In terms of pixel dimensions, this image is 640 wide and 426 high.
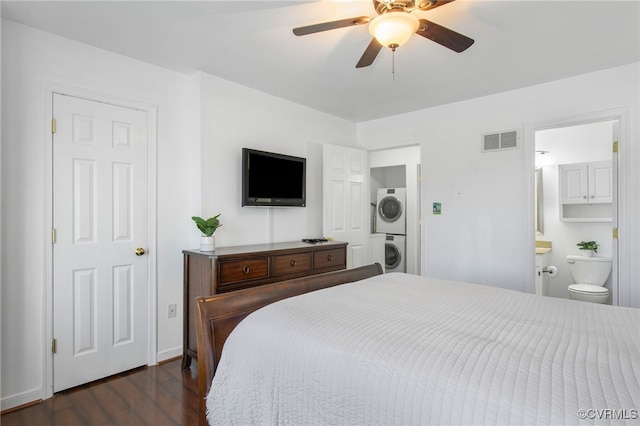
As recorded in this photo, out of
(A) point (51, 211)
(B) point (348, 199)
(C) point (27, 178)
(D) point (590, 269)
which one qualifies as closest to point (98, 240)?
(A) point (51, 211)

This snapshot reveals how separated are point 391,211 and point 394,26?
14.5 ft

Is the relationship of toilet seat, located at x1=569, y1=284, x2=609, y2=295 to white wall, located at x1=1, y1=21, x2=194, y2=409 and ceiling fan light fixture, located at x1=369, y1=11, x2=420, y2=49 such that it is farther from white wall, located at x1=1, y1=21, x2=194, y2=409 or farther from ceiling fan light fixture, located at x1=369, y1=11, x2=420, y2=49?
white wall, located at x1=1, y1=21, x2=194, y2=409

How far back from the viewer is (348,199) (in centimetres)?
417

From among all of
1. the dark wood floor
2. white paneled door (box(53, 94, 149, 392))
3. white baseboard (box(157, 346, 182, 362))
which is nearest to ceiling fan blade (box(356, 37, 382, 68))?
white paneled door (box(53, 94, 149, 392))

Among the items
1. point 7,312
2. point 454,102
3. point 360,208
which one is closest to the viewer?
point 7,312

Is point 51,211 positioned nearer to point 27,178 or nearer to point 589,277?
point 27,178

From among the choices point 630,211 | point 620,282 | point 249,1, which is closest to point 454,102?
point 630,211

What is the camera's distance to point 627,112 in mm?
2809

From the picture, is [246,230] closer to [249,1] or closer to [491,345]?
[249,1]

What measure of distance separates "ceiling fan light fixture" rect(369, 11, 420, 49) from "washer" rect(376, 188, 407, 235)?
4.18 metres

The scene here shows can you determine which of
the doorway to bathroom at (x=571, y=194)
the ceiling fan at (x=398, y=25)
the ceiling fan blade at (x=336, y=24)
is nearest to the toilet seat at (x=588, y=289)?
the doorway to bathroom at (x=571, y=194)

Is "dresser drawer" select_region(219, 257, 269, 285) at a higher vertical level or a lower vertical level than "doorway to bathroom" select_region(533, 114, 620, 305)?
lower

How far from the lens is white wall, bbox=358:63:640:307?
2.80 m

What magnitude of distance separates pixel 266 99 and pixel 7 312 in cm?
264
